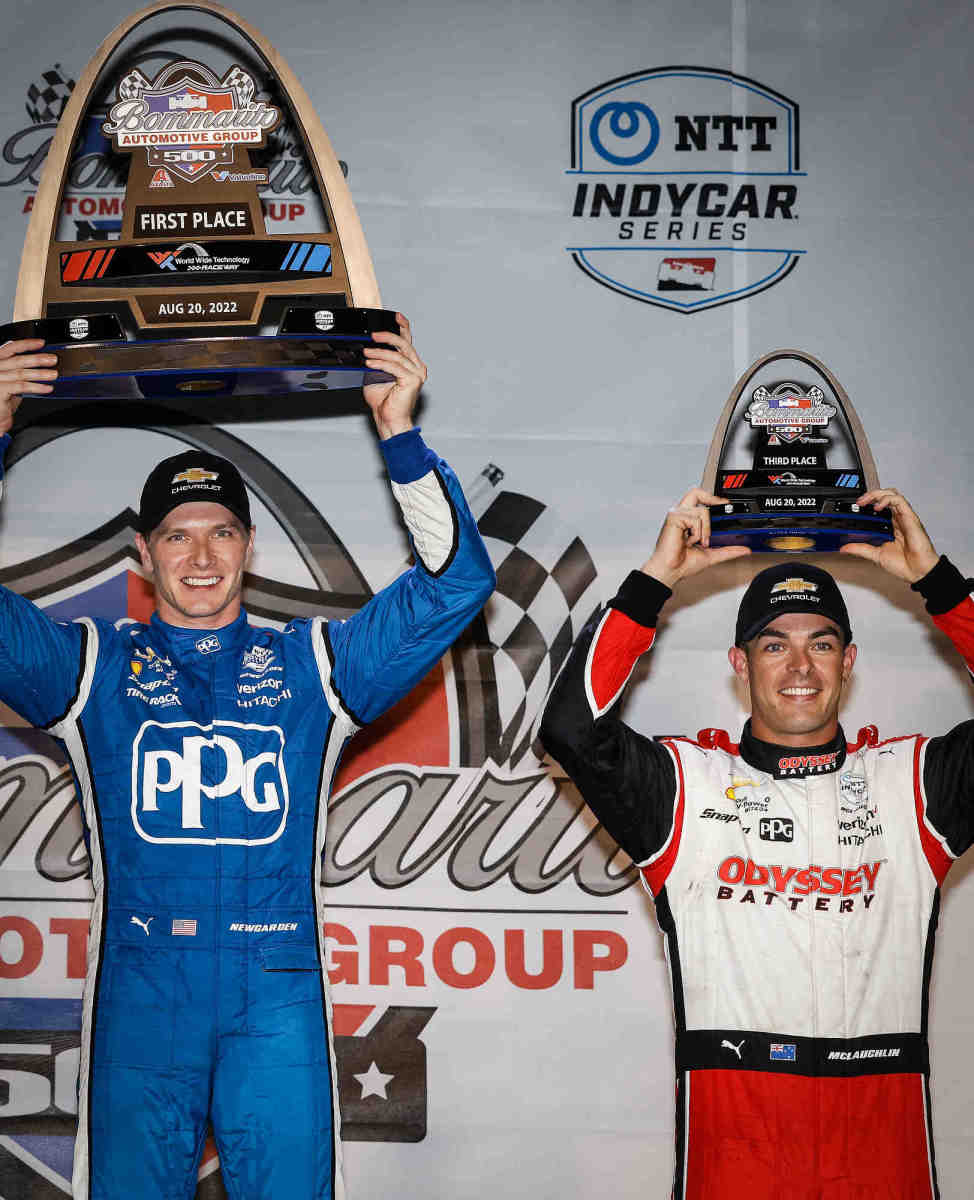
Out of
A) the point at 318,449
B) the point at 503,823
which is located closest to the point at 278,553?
the point at 318,449

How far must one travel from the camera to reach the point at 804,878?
1.87m

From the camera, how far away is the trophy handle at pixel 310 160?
1.90m

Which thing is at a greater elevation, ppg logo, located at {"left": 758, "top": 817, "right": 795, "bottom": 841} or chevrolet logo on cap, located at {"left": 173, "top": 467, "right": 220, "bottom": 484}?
chevrolet logo on cap, located at {"left": 173, "top": 467, "right": 220, "bottom": 484}

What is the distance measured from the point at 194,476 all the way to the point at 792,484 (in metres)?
1.00

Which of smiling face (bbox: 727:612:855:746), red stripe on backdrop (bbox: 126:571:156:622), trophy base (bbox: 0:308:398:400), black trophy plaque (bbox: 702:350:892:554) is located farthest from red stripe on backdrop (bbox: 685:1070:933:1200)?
red stripe on backdrop (bbox: 126:571:156:622)

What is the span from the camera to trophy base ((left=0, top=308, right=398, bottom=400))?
1.82 meters

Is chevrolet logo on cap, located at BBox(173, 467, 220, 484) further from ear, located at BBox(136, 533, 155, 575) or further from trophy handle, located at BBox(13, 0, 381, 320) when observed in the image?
trophy handle, located at BBox(13, 0, 381, 320)

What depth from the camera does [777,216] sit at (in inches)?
103

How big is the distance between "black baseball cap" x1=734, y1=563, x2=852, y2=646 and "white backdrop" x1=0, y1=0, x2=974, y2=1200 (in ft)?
Answer: 1.84

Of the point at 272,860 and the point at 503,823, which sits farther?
the point at 503,823

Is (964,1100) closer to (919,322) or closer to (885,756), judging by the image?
(885,756)

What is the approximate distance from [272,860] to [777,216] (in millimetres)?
1727

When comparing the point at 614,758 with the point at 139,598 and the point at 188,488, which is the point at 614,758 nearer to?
the point at 188,488

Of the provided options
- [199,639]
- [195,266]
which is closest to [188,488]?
[199,639]
